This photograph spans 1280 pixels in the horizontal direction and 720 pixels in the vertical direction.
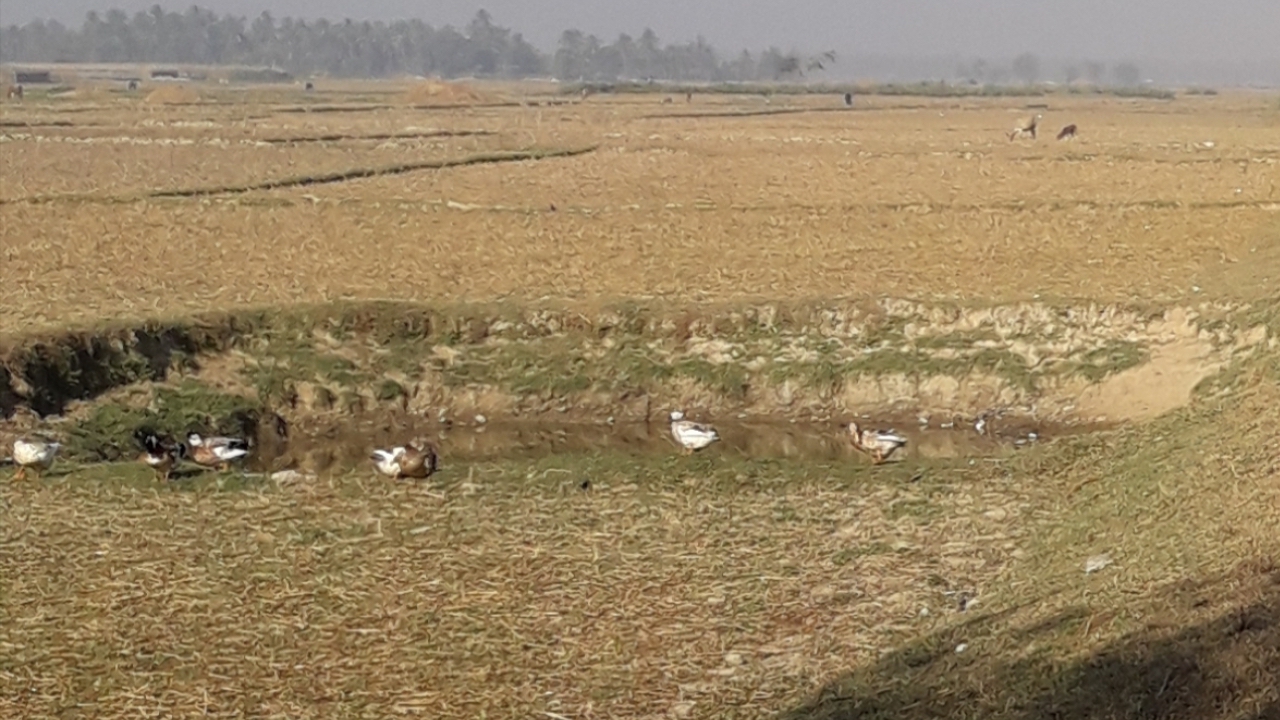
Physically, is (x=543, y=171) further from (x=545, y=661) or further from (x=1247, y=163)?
(x=545, y=661)

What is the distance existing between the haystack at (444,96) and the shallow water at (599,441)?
202 ft

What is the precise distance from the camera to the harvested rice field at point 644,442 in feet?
26.6

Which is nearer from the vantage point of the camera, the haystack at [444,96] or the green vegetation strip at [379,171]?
the green vegetation strip at [379,171]

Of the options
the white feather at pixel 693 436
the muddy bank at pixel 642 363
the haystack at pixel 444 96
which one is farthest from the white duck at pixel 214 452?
the haystack at pixel 444 96

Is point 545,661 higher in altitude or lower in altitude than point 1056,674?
lower

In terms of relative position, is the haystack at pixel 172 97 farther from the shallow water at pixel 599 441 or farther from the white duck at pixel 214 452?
Answer: the white duck at pixel 214 452

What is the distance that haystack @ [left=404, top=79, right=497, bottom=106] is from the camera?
78875 mm

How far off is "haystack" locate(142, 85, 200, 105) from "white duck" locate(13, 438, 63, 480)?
6089 centimetres

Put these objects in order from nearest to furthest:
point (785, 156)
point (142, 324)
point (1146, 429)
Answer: point (1146, 429), point (142, 324), point (785, 156)

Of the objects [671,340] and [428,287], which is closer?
[671,340]

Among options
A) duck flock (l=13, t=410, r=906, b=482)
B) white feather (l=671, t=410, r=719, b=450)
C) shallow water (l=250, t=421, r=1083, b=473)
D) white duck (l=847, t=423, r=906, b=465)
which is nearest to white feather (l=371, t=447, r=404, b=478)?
duck flock (l=13, t=410, r=906, b=482)

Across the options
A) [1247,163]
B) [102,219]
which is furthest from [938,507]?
[1247,163]

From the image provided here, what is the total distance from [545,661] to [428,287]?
10.6m

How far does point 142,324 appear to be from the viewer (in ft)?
52.5
